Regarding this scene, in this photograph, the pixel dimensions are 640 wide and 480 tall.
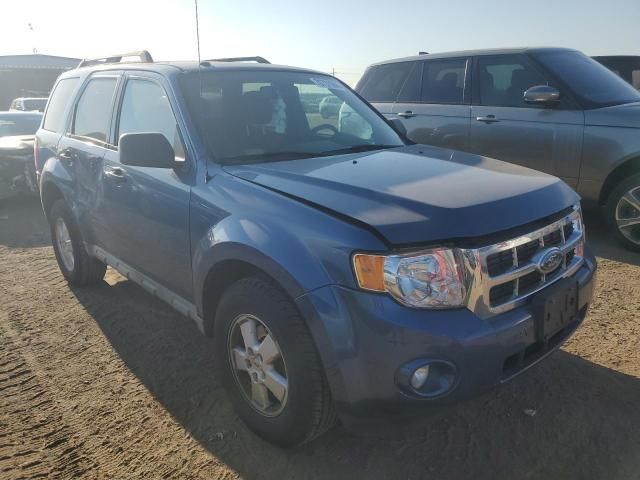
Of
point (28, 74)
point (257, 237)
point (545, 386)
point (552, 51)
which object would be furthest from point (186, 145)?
point (28, 74)

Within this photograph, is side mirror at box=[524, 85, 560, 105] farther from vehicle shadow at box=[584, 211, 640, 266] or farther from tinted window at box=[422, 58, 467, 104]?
vehicle shadow at box=[584, 211, 640, 266]

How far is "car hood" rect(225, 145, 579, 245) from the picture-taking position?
2045 mm

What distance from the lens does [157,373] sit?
10.7 ft

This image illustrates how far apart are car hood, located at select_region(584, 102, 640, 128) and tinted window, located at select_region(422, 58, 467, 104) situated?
1.45m

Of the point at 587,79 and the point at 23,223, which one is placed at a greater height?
the point at 587,79

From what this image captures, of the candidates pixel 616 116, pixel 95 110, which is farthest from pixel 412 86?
pixel 95 110

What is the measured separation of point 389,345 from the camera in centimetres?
192

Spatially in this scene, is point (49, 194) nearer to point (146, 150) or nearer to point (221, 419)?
point (146, 150)

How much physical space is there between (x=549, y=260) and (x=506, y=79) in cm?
409

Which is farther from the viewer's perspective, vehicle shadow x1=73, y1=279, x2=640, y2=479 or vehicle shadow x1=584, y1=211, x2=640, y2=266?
vehicle shadow x1=584, y1=211, x2=640, y2=266

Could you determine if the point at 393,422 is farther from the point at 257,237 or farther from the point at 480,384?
the point at 257,237

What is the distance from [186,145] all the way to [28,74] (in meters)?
41.6

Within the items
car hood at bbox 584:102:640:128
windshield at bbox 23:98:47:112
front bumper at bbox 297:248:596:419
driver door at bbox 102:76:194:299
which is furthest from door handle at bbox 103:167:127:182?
Answer: windshield at bbox 23:98:47:112

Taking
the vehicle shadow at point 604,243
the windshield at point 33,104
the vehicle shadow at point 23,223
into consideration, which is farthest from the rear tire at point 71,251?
the windshield at point 33,104
